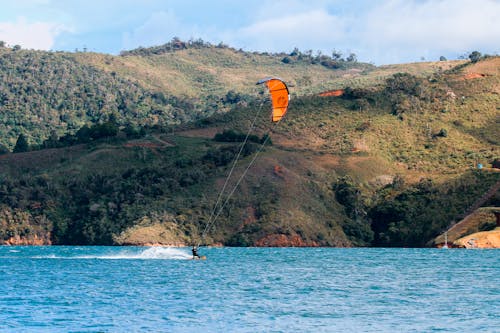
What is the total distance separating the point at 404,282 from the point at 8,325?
85.9ft

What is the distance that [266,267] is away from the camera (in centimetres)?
6650

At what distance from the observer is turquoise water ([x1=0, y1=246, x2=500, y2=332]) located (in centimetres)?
3769

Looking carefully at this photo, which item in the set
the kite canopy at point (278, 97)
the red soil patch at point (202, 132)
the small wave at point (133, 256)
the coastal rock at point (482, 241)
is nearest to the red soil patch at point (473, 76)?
the red soil patch at point (202, 132)

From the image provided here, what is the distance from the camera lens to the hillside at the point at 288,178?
342 ft

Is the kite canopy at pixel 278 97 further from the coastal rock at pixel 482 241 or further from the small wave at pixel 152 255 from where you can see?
the coastal rock at pixel 482 241

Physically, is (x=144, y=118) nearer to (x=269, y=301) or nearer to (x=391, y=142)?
(x=391, y=142)

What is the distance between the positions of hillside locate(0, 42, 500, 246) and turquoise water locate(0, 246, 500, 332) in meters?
27.5

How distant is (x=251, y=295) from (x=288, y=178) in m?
64.3

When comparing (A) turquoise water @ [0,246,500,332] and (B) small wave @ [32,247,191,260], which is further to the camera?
(B) small wave @ [32,247,191,260]

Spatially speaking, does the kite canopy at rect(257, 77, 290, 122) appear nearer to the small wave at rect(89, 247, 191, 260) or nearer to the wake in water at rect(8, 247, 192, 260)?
the wake in water at rect(8, 247, 192, 260)

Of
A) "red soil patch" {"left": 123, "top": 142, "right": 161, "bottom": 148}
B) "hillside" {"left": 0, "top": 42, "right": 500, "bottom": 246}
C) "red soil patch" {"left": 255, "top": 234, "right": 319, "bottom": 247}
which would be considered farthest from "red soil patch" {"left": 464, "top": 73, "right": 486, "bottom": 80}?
"red soil patch" {"left": 255, "top": 234, "right": 319, "bottom": 247}

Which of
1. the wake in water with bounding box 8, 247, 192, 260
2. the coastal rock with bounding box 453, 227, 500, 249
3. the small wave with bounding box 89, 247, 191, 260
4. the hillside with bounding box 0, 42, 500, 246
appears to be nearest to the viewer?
the wake in water with bounding box 8, 247, 192, 260

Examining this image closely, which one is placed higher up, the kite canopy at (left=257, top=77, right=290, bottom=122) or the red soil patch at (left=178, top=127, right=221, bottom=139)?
the red soil patch at (left=178, top=127, right=221, bottom=139)

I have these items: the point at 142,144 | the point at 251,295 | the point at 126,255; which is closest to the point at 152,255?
the point at 126,255
